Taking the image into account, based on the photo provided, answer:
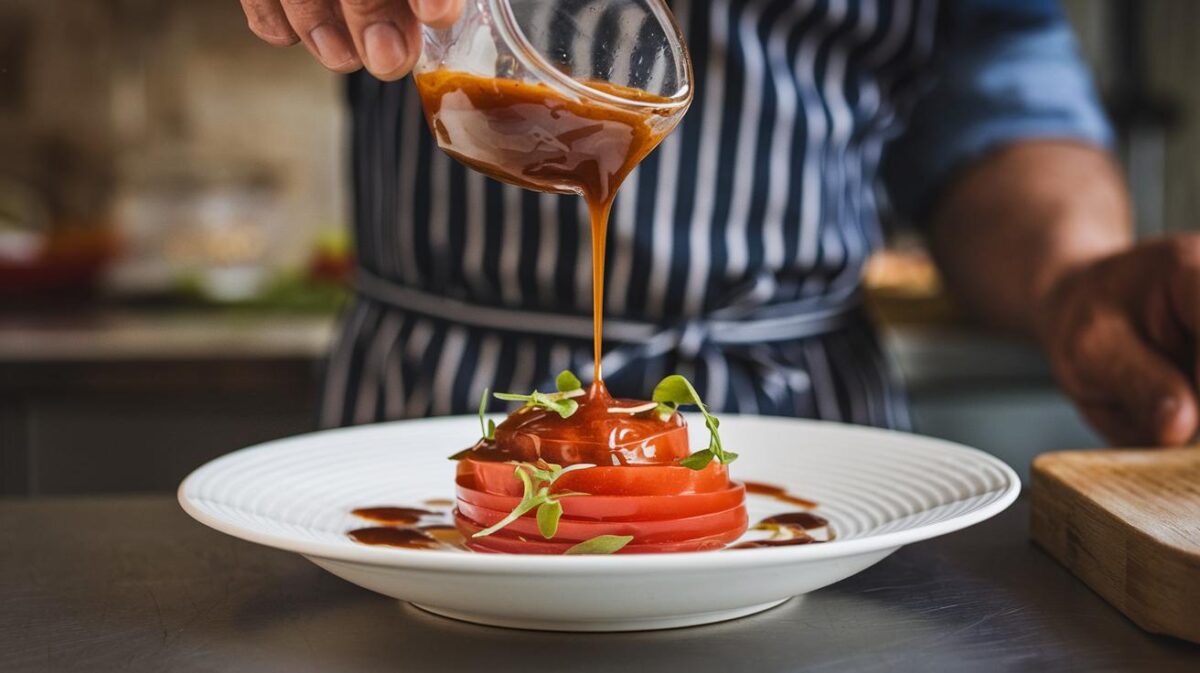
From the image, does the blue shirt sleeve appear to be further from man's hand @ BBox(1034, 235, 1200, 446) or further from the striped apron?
man's hand @ BBox(1034, 235, 1200, 446)

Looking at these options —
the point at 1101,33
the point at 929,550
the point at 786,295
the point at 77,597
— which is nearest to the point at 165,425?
the point at 786,295

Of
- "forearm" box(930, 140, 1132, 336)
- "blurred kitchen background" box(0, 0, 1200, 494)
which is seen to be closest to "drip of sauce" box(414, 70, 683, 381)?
"forearm" box(930, 140, 1132, 336)

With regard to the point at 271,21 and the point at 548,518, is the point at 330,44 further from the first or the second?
the point at 548,518

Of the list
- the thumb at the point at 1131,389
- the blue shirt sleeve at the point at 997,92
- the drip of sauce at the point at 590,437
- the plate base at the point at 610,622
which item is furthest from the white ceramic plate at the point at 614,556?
the blue shirt sleeve at the point at 997,92

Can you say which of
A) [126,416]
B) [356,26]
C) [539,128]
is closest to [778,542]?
[539,128]

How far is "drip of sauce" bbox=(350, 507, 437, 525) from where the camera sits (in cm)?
88

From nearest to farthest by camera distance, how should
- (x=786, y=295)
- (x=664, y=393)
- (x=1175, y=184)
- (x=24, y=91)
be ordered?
Answer: (x=664, y=393)
(x=786, y=295)
(x=1175, y=184)
(x=24, y=91)

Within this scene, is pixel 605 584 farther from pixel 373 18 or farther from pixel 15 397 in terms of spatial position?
pixel 15 397

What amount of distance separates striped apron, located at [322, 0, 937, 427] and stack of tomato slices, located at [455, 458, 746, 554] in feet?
1.55

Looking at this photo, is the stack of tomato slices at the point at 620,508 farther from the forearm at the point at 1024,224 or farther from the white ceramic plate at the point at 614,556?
the forearm at the point at 1024,224

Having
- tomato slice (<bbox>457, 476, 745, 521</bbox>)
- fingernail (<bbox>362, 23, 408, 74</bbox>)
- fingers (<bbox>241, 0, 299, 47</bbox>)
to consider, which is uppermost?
fingers (<bbox>241, 0, 299, 47</bbox>)

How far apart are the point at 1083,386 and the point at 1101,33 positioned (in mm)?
2093

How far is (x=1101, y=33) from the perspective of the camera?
9.84ft

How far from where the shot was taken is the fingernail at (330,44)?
80 cm
